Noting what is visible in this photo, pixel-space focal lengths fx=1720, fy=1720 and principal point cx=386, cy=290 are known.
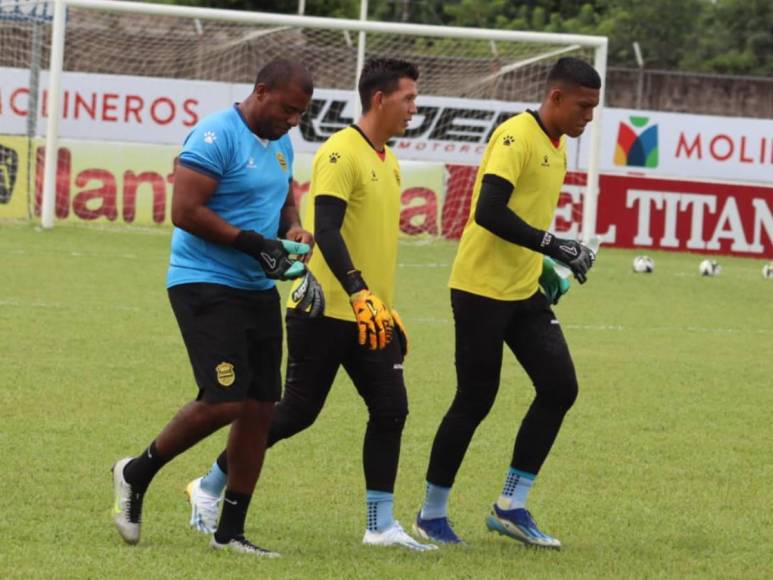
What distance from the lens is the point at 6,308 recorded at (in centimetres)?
1473

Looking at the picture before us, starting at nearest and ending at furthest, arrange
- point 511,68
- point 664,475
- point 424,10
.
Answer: point 664,475 → point 511,68 → point 424,10

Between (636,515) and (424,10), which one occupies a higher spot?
(424,10)

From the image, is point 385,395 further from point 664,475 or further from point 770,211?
point 770,211

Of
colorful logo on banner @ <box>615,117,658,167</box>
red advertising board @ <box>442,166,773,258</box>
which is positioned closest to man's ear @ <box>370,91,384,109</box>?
red advertising board @ <box>442,166,773,258</box>

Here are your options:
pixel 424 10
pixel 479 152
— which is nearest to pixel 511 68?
pixel 479 152

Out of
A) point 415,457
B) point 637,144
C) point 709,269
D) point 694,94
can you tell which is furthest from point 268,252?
point 694,94

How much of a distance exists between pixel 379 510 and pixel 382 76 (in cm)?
172

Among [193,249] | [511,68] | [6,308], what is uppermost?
[511,68]

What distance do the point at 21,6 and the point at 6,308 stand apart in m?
11.1

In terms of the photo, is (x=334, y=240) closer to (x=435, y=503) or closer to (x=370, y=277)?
(x=370, y=277)

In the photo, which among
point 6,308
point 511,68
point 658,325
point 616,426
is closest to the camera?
point 616,426

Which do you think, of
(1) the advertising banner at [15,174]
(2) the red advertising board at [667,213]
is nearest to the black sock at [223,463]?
(1) the advertising banner at [15,174]

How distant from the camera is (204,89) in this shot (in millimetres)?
30016

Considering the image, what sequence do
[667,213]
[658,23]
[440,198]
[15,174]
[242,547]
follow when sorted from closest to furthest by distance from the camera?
[242,547] → [15,174] → [440,198] → [667,213] → [658,23]
